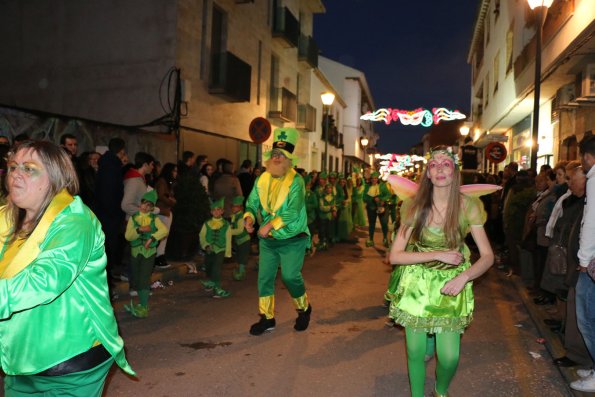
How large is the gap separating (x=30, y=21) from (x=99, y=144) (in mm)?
8537

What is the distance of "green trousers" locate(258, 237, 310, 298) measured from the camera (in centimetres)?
586

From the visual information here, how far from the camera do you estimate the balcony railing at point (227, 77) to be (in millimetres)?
15581

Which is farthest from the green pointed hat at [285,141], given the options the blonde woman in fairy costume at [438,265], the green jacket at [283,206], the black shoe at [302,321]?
the blonde woman in fairy costume at [438,265]

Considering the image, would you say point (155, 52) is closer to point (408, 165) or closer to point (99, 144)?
point (99, 144)

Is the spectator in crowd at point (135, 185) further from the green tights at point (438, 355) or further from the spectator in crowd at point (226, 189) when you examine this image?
the green tights at point (438, 355)

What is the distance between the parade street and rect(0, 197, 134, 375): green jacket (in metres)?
→ 2.17

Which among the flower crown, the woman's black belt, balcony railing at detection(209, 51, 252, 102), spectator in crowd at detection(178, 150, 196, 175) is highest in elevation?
balcony railing at detection(209, 51, 252, 102)

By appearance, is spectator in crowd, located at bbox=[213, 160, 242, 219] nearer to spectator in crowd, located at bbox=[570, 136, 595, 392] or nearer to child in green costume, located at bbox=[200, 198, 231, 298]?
child in green costume, located at bbox=[200, 198, 231, 298]

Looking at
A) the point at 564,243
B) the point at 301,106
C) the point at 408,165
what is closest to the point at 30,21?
the point at 301,106

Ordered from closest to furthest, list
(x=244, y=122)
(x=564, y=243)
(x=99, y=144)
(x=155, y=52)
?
(x=564, y=243)
(x=99, y=144)
(x=155, y=52)
(x=244, y=122)

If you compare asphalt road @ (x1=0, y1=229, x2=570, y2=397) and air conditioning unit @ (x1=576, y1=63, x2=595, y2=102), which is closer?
asphalt road @ (x1=0, y1=229, x2=570, y2=397)

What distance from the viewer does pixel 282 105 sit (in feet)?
70.9

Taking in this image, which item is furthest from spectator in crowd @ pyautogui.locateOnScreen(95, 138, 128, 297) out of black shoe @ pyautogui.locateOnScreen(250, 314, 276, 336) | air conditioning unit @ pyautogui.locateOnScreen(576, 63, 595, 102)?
air conditioning unit @ pyautogui.locateOnScreen(576, 63, 595, 102)

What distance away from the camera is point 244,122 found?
60.5ft
